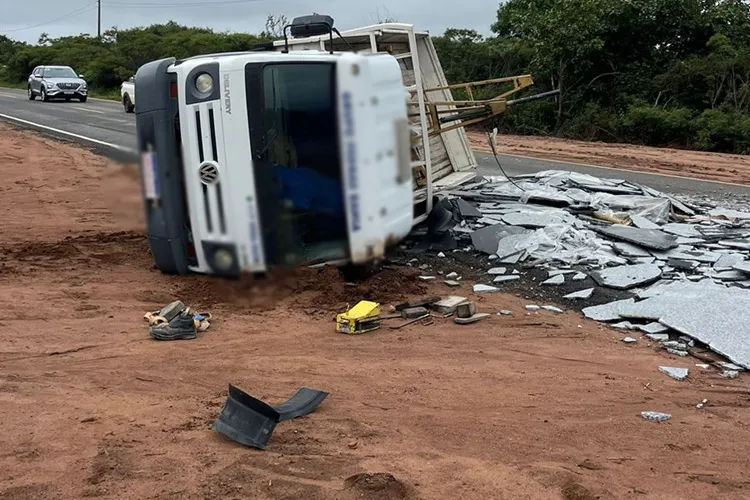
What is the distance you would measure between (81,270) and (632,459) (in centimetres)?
644

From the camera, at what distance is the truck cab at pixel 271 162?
2.86 ft

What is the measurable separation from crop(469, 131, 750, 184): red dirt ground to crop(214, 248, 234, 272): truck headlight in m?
14.4

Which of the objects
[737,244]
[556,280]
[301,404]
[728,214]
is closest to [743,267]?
[737,244]

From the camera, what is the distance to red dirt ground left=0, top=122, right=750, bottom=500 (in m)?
4.68

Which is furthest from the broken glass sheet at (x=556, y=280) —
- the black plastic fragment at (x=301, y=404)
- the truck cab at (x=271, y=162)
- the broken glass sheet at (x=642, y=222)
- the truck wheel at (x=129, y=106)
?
the truck cab at (x=271, y=162)

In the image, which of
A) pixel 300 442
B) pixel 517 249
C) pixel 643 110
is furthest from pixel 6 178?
pixel 643 110

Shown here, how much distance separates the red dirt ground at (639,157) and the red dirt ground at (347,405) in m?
8.77

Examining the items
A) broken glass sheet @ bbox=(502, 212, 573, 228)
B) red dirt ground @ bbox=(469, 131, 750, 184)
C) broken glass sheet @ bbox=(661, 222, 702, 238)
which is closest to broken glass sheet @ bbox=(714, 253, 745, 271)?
broken glass sheet @ bbox=(661, 222, 702, 238)

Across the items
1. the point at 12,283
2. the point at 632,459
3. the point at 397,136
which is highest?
the point at 397,136

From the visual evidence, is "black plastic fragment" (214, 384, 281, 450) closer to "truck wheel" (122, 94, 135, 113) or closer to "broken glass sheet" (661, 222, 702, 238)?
"truck wheel" (122, 94, 135, 113)

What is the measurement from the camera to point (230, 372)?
6215 millimetres

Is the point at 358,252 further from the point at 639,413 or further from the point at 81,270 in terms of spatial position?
the point at 81,270

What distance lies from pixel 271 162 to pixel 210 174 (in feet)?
0.30

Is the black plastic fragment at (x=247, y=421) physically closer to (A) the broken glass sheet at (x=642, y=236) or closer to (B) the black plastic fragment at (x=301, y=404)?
(B) the black plastic fragment at (x=301, y=404)
